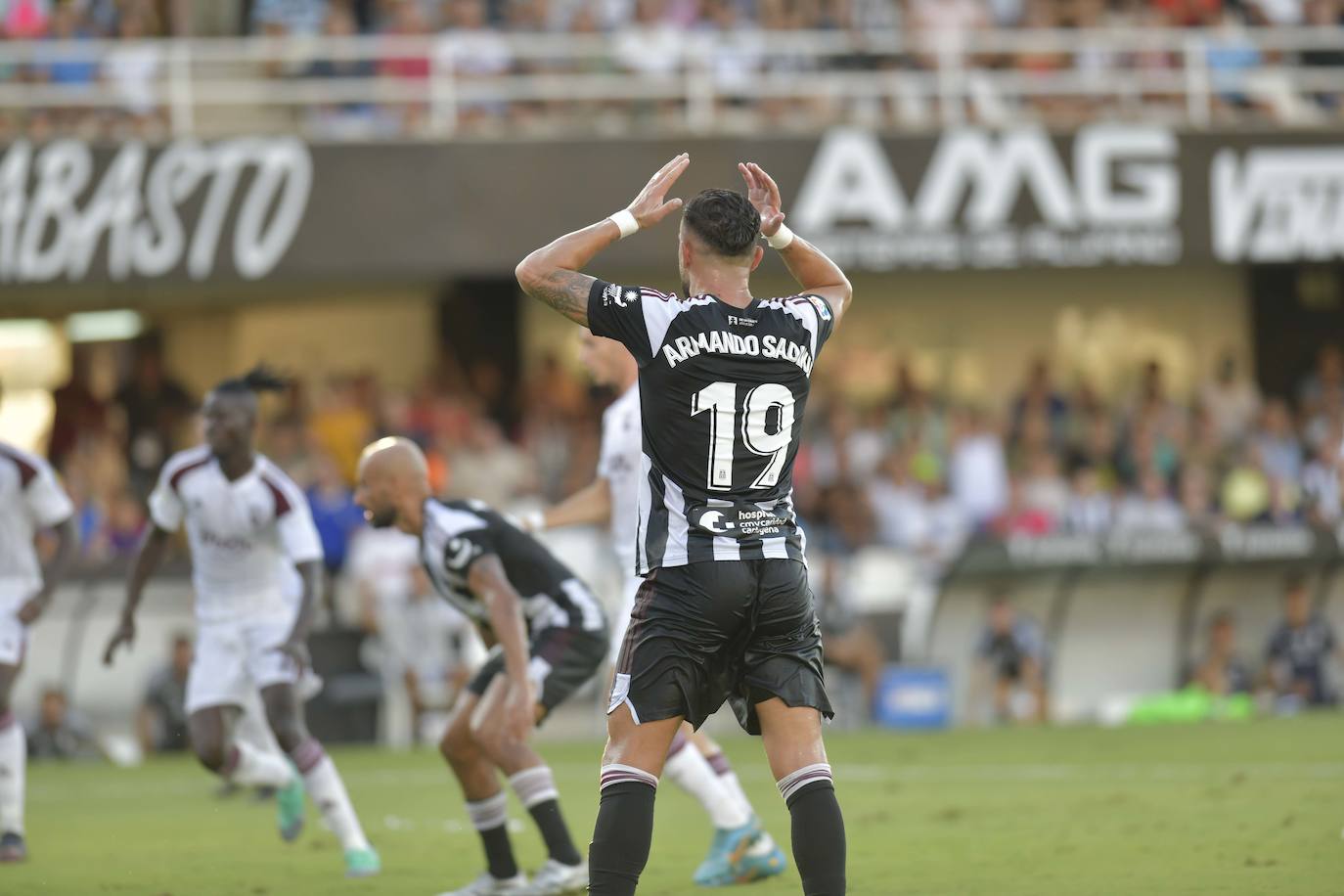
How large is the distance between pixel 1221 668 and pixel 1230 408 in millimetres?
4326

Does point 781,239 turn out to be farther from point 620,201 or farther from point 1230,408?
point 1230,408

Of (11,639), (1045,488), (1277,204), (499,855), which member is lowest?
(499,855)

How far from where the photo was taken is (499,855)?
26.8 ft

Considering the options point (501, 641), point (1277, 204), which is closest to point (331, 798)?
point (501, 641)

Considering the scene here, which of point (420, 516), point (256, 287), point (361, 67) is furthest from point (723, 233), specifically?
point (256, 287)

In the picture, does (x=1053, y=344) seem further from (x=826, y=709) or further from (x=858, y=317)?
(x=826, y=709)

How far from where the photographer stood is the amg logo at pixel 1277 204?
64.6 feet

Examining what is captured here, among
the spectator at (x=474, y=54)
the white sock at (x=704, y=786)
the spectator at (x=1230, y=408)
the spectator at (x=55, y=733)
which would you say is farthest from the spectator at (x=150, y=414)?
the white sock at (x=704, y=786)

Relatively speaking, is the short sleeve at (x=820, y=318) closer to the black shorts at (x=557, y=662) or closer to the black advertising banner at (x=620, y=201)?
the black shorts at (x=557, y=662)

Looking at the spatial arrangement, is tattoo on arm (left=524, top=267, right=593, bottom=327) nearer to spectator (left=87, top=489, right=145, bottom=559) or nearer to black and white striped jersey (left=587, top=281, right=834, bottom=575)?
black and white striped jersey (left=587, top=281, right=834, bottom=575)

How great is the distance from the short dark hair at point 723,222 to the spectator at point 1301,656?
40.2 feet

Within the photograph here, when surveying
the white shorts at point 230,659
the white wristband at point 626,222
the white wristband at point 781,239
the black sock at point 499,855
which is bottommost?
the black sock at point 499,855

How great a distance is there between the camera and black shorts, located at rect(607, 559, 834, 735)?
6020mm

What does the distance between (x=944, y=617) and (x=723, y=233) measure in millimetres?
11322
